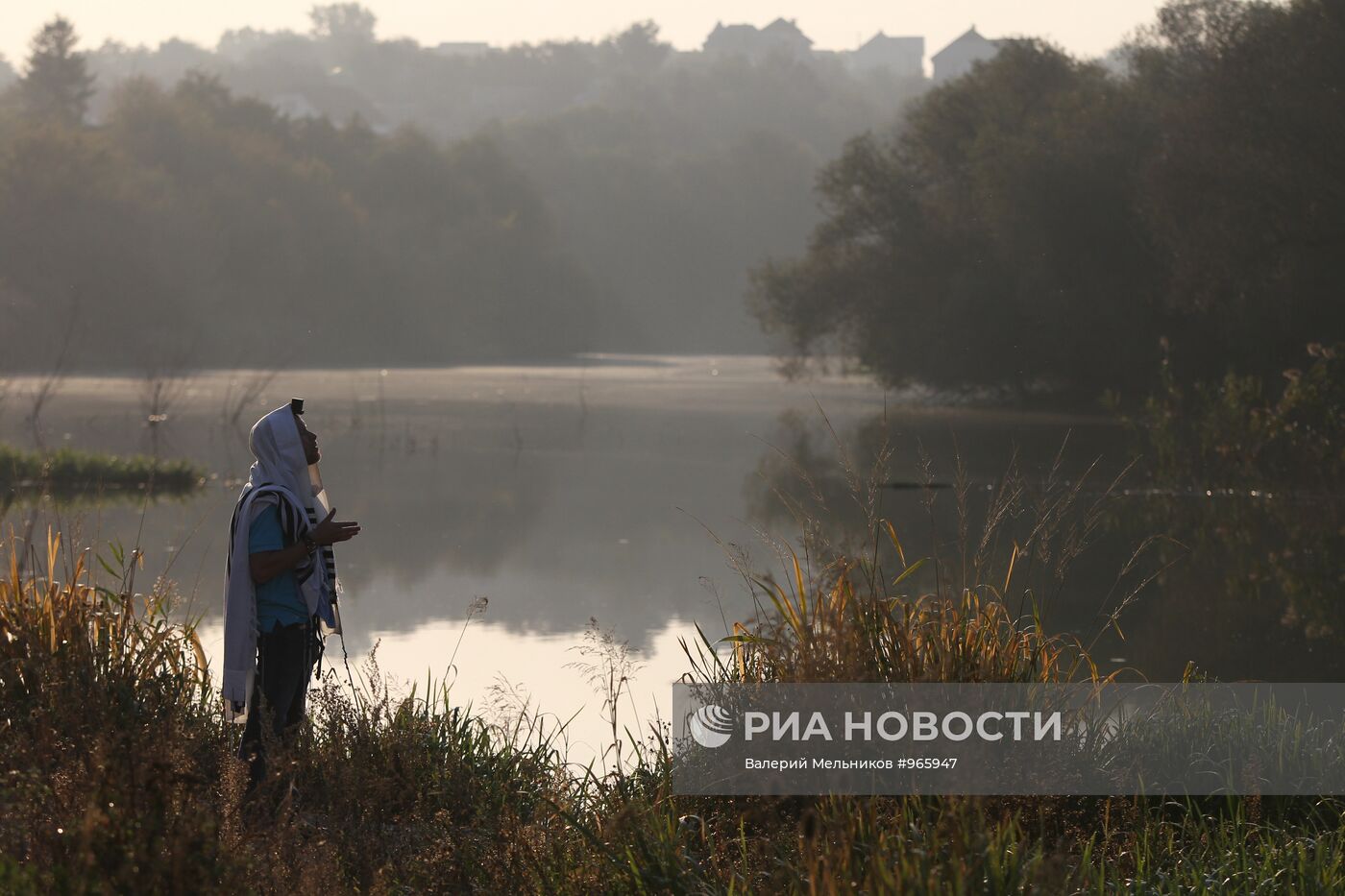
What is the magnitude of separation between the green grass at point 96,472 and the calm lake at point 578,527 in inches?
23.3

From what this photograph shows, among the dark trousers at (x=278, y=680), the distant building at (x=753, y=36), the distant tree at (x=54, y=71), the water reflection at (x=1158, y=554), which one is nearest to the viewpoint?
the dark trousers at (x=278, y=680)

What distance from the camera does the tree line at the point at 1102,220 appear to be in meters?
23.4

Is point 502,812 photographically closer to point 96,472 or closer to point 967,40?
point 96,472

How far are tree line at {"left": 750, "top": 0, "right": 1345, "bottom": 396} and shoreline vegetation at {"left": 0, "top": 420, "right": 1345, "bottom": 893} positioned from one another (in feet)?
48.9

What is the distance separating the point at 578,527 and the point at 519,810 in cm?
1140

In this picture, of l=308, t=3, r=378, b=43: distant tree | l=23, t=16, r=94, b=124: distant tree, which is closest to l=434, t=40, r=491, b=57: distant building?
l=308, t=3, r=378, b=43: distant tree

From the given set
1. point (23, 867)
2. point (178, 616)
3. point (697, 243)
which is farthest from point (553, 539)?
point (697, 243)

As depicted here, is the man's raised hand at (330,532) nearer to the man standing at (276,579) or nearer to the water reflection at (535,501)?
the man standing at (276,579)

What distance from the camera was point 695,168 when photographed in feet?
309

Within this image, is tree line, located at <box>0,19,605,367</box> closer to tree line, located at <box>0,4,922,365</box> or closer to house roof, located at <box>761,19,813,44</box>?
tree line, located at <box>0,4,922,365</box>

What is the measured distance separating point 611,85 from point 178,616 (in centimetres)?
12384

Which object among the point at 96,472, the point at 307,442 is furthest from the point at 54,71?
the point at 307,442

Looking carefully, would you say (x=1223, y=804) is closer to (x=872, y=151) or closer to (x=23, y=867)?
(x=23, y=867)
